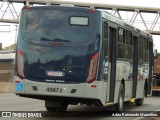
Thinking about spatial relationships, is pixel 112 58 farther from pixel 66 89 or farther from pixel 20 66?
pixel 20 66

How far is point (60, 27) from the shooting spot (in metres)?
14.4

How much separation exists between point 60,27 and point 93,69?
4.81ft

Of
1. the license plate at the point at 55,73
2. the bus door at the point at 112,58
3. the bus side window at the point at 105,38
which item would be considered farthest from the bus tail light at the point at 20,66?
the bus door at the point at 112,58

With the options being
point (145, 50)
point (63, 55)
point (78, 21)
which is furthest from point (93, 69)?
point (145, 50)

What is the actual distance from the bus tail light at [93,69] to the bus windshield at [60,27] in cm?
54

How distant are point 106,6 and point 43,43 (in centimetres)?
6417

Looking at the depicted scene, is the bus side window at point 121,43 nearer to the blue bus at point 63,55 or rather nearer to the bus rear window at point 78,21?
the blue bus at point 63,55

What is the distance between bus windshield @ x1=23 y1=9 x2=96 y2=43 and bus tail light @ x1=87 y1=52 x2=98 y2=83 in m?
0.54

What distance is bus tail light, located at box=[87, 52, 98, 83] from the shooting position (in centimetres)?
1404

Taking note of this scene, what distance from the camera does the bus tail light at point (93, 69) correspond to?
14036mm

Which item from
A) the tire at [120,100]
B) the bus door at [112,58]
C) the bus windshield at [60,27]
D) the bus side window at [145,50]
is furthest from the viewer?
the bus side window at [145,50]

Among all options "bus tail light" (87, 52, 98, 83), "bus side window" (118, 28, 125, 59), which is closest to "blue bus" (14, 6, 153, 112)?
"bus tail light" (87, 52, 98, 83)

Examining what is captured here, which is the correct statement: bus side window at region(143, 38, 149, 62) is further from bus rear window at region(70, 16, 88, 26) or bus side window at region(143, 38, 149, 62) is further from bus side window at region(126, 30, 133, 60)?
bus rear window at region(70, 16, 88, 26)

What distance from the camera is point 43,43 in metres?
14.3
